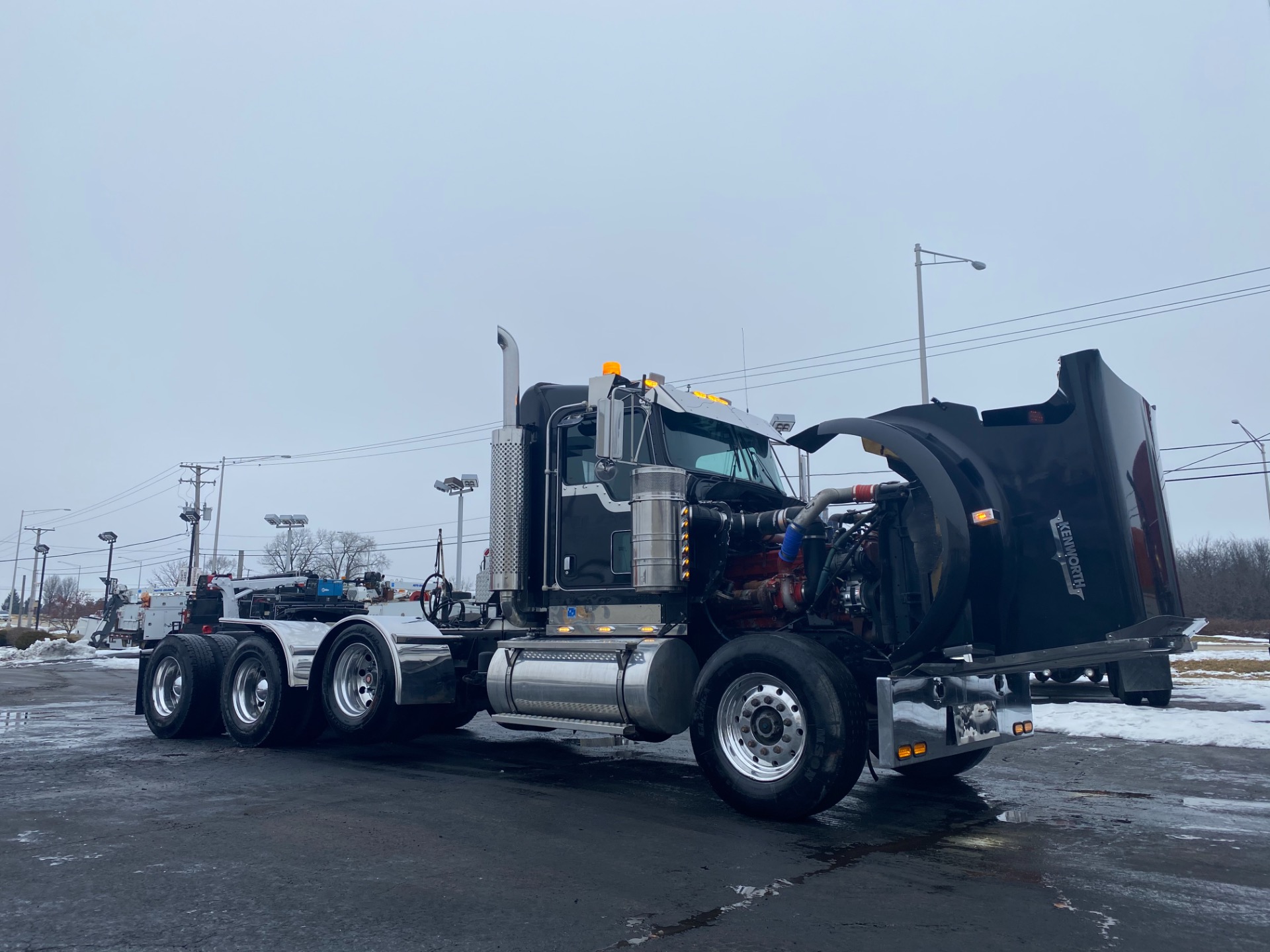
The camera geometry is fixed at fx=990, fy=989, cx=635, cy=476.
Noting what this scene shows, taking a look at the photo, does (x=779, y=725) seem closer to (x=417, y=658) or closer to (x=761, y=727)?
(x=761, y=727)

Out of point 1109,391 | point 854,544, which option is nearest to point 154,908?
point 854,544

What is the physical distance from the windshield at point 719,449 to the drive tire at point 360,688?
344 cm

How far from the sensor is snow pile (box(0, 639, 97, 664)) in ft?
120

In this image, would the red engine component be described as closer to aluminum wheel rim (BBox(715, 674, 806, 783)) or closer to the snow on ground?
aluminum wheel rim (BBox(715, 674, 806, 783))

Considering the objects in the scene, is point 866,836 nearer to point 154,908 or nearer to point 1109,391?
point 1109,391

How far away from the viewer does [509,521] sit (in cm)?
896

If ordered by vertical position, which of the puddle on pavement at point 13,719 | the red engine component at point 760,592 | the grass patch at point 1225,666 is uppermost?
the red engine component at point 760,592

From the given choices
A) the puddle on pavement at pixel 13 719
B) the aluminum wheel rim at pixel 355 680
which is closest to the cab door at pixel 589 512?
the aluminum wheel rim at pixel 355 680

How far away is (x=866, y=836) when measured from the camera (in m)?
6.21

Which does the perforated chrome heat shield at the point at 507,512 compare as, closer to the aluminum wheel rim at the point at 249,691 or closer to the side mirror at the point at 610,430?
the side mirror at the point at 610,430

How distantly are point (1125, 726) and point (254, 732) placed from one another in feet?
33.1

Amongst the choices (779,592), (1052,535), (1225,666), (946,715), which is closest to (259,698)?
(779,592)

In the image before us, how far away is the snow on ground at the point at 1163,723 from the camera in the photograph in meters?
11.0

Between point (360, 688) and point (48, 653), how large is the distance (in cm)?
3429
